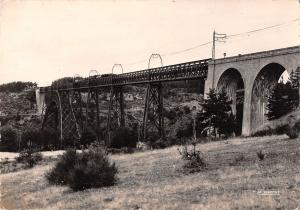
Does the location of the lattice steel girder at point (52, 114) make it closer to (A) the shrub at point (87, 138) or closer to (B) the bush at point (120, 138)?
(A) the shrub at point (87, 138)

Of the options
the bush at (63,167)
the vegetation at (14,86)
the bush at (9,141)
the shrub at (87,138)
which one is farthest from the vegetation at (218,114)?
the vegetation at (14,86)

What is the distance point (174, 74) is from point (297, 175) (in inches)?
881

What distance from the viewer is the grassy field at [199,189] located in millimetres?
10047

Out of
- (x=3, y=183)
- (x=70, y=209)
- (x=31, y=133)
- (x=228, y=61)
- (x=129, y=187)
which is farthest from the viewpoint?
(x=31, y=133)

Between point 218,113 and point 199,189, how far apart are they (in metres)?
18.4

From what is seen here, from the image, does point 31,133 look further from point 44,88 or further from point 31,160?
point 31,160

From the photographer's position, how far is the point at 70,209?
1130 cm

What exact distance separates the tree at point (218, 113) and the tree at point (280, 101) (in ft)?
9.48

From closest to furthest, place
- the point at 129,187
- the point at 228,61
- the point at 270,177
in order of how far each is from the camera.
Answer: the point at 270,177, the point at 129,187, the point at 228,61

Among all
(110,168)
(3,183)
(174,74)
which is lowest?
(3,183)

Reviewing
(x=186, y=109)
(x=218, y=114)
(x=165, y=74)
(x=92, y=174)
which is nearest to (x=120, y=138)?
(x=165, y=74)

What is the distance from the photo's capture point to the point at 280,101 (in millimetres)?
28047

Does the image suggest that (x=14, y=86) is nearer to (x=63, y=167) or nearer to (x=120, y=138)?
(x=120, y=138)

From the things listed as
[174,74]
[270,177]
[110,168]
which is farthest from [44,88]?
[270,177]
